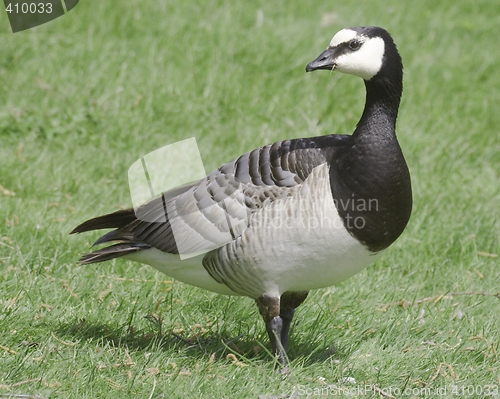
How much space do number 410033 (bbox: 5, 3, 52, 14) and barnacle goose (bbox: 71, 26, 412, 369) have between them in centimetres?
475

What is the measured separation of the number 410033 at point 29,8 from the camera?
8.30 m

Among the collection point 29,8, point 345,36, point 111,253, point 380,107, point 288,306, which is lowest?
point 288,306

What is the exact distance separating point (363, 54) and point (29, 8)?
535 cm

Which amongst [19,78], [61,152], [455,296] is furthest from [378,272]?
[19,78]

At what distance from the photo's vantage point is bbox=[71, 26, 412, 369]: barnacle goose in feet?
13.1

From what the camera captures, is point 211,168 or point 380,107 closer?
point 380,107

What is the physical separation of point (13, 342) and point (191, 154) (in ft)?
10.7

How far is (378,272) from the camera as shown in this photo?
18.7 feet

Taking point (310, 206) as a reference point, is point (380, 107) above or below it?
above

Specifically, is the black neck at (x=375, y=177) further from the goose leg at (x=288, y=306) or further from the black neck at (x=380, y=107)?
the goose leg at (x=288, y=306)

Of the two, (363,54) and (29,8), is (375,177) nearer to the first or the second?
(363,54)

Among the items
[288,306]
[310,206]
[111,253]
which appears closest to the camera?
[310,206]

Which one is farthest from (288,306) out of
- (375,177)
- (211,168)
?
(211,168)

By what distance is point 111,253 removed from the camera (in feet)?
14.8
